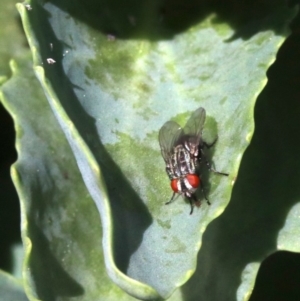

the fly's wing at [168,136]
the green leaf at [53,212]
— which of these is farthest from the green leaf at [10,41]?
the fly's wing at [168,136]

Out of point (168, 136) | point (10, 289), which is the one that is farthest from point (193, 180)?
point (10, 289)

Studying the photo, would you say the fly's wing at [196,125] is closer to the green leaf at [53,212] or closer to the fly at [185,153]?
A: the fly at [185,153]

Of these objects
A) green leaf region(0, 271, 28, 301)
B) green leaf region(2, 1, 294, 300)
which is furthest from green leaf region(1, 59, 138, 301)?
green leaf region(0, 271, 28, 301)

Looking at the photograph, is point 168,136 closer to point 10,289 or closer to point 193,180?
point 193,180

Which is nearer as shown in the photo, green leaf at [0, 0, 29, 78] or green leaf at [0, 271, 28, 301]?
green leaf at [0, 271, 28, 301]

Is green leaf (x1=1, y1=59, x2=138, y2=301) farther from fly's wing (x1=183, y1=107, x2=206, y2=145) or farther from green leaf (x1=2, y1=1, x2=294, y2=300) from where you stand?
fly's wing (x1=183, y1=107, x2=206, y2=145)

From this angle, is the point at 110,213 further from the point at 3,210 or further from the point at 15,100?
the point at 3,210

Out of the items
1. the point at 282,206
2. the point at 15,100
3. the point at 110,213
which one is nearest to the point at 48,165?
the point at 15,100
